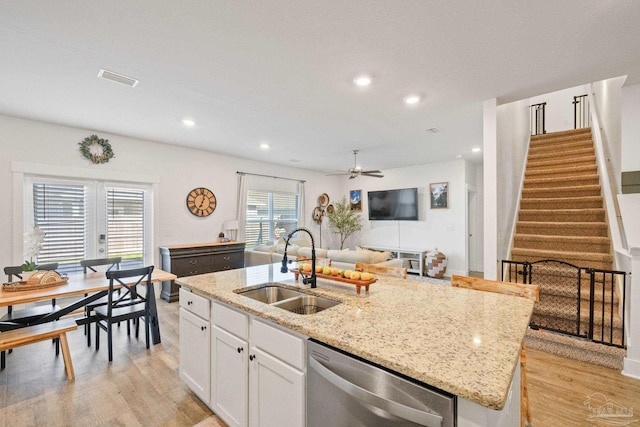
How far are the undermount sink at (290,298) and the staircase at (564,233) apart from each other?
8.58 ft

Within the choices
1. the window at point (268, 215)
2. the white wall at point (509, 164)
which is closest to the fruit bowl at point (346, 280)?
the white wall at point (509, 164)

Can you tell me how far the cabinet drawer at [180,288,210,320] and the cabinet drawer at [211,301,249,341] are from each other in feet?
0.30

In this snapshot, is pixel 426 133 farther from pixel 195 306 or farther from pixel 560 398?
pixel 195 306

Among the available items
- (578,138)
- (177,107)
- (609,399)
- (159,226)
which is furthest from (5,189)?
(578,138)

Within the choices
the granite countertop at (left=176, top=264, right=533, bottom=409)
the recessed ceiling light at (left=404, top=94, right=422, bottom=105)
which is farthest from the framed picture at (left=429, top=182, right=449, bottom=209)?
the granite countertop at (left=176, top=264, right=533, bottom=409)

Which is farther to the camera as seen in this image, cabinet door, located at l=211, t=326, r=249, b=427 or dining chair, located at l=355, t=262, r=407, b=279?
dining chair, located at l=355, t=262, r=407, b=279

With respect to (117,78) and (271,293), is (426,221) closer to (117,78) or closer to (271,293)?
(271,293)

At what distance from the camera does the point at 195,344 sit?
214 cm

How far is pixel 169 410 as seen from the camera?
2127 mm

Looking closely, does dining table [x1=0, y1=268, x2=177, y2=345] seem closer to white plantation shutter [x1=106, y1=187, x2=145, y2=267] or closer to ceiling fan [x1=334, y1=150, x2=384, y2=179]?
white plantation shutter [x1=106, y1=187, x2=145, y2=267]

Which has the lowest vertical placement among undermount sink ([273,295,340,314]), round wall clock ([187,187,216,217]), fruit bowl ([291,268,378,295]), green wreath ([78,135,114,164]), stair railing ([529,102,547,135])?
undermount sink ([273,295,340,314])

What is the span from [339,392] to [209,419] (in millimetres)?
1379

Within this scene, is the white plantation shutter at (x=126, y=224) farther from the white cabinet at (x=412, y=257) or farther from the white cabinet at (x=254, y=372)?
the white cabinet at (x=412, y=257)

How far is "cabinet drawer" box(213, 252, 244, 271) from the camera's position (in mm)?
5305
